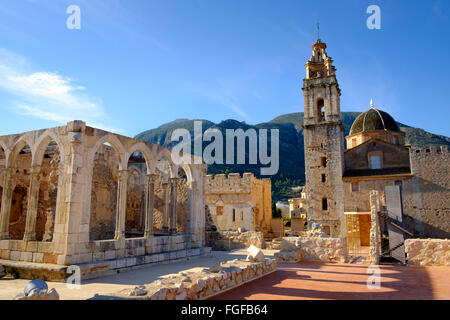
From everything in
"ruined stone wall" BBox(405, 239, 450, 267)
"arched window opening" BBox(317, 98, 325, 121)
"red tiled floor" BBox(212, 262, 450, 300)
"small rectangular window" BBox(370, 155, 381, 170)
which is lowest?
"red tiled floor" BBox(212, 262, 450, 300)

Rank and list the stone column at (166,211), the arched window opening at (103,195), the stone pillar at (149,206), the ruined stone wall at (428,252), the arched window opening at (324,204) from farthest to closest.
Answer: the arched window opening at (324,204) → the arched window opening at (103,195) → the stone column at (166,211) → the stone pillar at (149,206) → the ruined stone wall at (428,252)

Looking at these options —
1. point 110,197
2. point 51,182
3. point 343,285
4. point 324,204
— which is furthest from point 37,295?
point 324,204

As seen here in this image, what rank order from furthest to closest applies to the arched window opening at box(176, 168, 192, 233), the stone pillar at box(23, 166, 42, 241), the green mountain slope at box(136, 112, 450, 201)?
the green mountain slope at box(136, 112, 450, 201)
the arched window opening at box(176, 168, 192, 233)
the stone pillar at box(23, 166, 42, 241)

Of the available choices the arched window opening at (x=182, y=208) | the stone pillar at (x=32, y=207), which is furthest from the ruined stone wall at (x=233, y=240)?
the stone pillar at (x=32, y=207)

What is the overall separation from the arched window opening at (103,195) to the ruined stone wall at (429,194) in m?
23.4

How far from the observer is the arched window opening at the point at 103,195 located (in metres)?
14.6

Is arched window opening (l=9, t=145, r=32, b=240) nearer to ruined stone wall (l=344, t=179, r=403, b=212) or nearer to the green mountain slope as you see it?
ruined stone wall (l=344, t=179, r=403, b=212)

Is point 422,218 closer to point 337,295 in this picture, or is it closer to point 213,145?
point 337,295

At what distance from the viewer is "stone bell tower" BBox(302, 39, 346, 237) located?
27969mm

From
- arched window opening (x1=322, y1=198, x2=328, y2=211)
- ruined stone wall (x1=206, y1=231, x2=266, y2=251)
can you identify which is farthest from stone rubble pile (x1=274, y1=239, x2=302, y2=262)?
arched window opening (x1=322, y1=198, x2=328, y2=211)

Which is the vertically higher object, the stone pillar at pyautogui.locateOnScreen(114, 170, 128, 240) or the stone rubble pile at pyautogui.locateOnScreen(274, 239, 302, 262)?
the stone pillar at pyautogui.locateOnScreen(114, 170, 128, 240)

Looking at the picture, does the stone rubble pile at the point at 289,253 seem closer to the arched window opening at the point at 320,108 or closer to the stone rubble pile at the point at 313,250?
the stone rubble pile at the point at 313,250

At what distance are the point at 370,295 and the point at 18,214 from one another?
15048 mm

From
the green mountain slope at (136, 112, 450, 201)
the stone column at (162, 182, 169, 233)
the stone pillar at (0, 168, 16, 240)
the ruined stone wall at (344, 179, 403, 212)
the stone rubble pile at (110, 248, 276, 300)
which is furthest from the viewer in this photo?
the green mountain slope at (136, 112, 450, 201)
